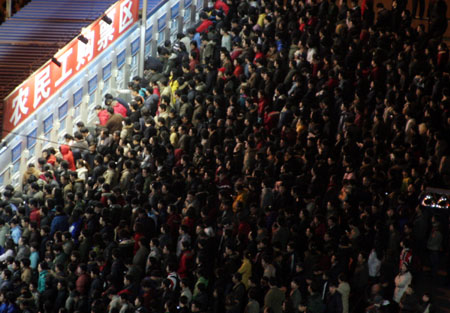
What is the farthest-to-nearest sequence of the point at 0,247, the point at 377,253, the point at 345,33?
the point at 345,33 < the point at 0,247 < the point at 377,253

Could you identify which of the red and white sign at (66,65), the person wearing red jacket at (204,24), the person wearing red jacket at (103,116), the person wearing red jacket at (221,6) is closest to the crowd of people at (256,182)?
the person wearing red jacket at (103,116)

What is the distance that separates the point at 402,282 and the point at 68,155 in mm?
8866

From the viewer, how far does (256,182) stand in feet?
70.0

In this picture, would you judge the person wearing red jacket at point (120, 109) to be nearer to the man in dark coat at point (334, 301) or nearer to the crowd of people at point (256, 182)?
the crowd of people at point (256, 182)

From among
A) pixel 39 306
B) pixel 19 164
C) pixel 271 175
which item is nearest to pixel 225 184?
pixel 271 175

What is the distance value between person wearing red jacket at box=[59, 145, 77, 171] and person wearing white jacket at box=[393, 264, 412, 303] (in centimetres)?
858

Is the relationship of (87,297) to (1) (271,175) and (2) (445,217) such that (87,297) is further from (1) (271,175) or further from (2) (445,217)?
(2) (445,217)

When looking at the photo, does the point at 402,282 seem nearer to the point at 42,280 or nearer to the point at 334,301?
the point at 334,301

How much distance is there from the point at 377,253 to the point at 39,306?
244 inches

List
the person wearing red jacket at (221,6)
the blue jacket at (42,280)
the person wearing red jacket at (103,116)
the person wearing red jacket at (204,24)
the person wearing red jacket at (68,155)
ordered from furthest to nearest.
Result: the person wearing red jacket at (221,6)
the person wearing red jacket at (204,24)
the person wearing red jacket at (103,116)
the person wearing red jacket at (68,155)
the blue jacket at (42,280)

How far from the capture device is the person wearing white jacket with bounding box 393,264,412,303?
18.8m

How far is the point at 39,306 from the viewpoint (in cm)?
2070

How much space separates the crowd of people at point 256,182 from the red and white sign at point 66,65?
128cm

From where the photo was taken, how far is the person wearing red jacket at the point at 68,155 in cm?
2466
